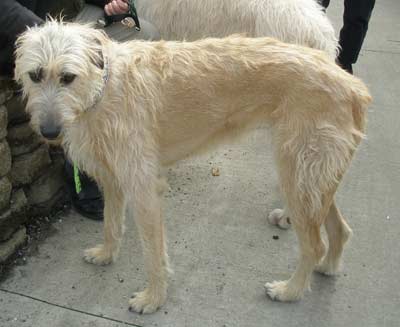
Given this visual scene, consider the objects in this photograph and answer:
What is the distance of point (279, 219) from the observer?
3.52 m

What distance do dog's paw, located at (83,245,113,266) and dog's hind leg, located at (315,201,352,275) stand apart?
137cm

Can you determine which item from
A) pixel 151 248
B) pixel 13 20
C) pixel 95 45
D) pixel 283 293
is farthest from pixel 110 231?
pixel 13 20

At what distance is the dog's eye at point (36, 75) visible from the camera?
2148 millimetres

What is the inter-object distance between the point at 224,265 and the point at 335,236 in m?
0.74

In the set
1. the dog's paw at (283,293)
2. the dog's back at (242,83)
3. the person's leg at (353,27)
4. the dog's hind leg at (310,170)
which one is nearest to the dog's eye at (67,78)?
the dog's back at (242,83)

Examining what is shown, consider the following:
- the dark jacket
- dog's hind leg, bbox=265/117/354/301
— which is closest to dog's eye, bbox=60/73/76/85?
the dark jacket

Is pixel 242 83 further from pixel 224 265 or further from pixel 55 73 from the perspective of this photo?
pixel 224 265

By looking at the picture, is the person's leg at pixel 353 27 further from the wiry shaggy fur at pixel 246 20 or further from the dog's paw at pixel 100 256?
the dog's paw at pixel 100 256

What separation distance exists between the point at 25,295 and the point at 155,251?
86 centimetres

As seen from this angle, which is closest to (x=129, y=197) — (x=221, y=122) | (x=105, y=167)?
(x=105, y=167)

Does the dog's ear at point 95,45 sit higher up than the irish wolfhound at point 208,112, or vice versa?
the dog's ear at point 95,45

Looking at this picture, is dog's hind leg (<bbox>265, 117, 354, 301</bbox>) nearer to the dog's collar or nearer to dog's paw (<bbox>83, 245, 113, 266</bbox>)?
the dog's collar

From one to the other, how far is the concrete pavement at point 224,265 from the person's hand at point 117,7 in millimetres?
1174

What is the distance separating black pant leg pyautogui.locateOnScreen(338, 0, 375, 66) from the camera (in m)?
4.38
